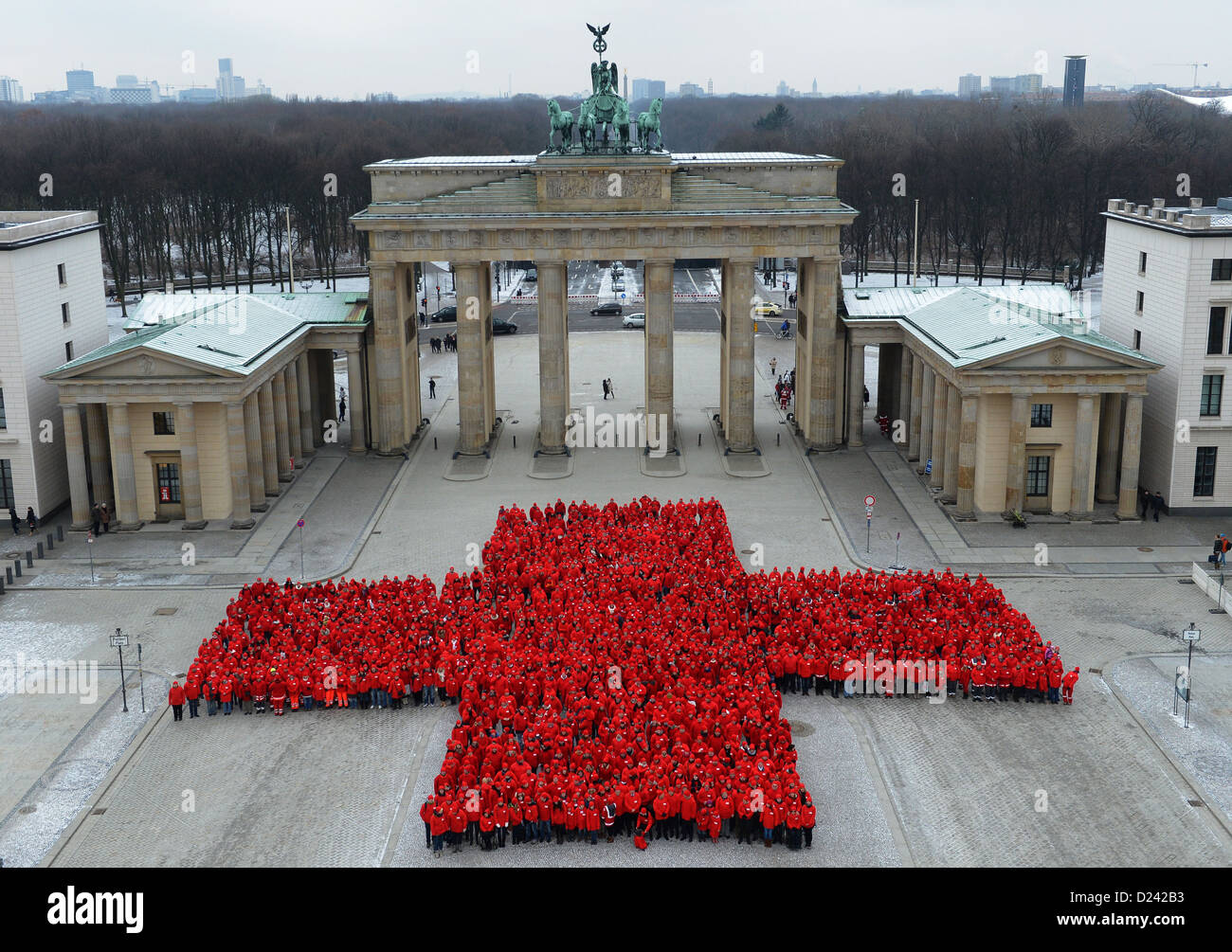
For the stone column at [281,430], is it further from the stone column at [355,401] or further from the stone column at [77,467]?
the stone column at [77,467]

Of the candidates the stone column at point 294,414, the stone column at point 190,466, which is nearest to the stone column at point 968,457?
the stone column at point 190,466

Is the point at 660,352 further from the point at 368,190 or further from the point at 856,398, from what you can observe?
the point at 368,190

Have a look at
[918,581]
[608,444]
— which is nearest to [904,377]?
[608,444]

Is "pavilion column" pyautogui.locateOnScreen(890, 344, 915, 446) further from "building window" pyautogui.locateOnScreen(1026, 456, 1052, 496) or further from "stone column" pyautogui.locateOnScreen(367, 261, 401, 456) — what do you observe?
"stone column" pyautogui.locateOnScreen(367, 261, 401, 456)

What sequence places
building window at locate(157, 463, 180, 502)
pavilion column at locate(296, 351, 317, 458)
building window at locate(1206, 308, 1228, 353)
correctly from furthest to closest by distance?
pavilion column at locate(296, 351, 317, 458) → building window at locate(157, 463, 180, 502) → building window at locate(1206, 308, 1228, 353)

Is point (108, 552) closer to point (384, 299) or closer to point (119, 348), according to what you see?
point (119, 348)

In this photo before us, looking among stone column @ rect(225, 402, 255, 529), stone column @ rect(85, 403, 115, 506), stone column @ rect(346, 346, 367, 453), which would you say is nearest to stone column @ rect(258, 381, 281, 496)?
stone column @ rect(225, 402, 255, 529)
